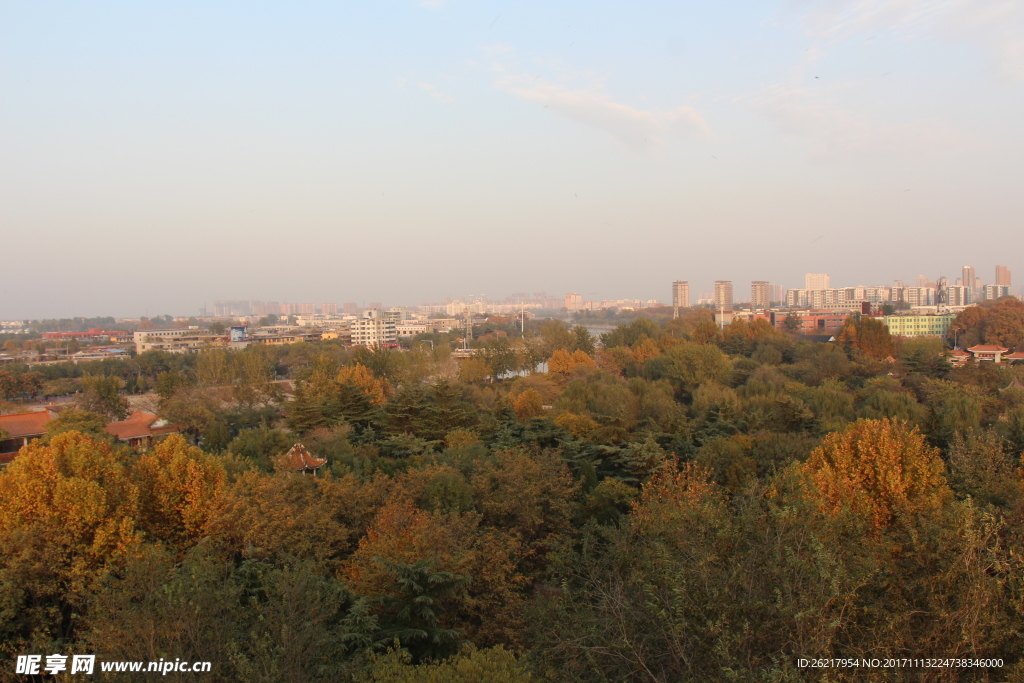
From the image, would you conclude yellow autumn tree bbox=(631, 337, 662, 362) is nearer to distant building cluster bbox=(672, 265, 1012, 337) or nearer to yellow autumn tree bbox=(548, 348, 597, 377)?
yellow autumn tree bbox=(548, 348, 597, 377)

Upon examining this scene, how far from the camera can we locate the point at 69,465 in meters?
6.95

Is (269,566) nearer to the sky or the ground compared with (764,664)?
nearer to the ground

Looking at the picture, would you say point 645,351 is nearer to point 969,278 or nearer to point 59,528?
point 59,528

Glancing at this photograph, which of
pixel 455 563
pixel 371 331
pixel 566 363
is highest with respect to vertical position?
pixel 371 331

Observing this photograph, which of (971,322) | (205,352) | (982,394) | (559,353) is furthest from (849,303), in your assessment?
(205,352)

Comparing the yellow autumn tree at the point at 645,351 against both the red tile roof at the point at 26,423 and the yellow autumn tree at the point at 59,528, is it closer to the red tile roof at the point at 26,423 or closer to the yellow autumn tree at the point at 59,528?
the red tile roof at the point at 26,423

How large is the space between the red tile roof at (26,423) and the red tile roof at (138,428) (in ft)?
3.79

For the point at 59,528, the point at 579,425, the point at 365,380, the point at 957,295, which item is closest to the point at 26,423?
the point at 365,380

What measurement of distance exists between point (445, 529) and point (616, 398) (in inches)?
458

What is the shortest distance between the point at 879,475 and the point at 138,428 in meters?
14.4

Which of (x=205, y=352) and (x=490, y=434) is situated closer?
(x=490, y=434)

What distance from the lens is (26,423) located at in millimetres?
13133

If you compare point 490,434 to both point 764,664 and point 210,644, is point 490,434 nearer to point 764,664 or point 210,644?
point 210,644

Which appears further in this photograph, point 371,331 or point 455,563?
point 371,331
